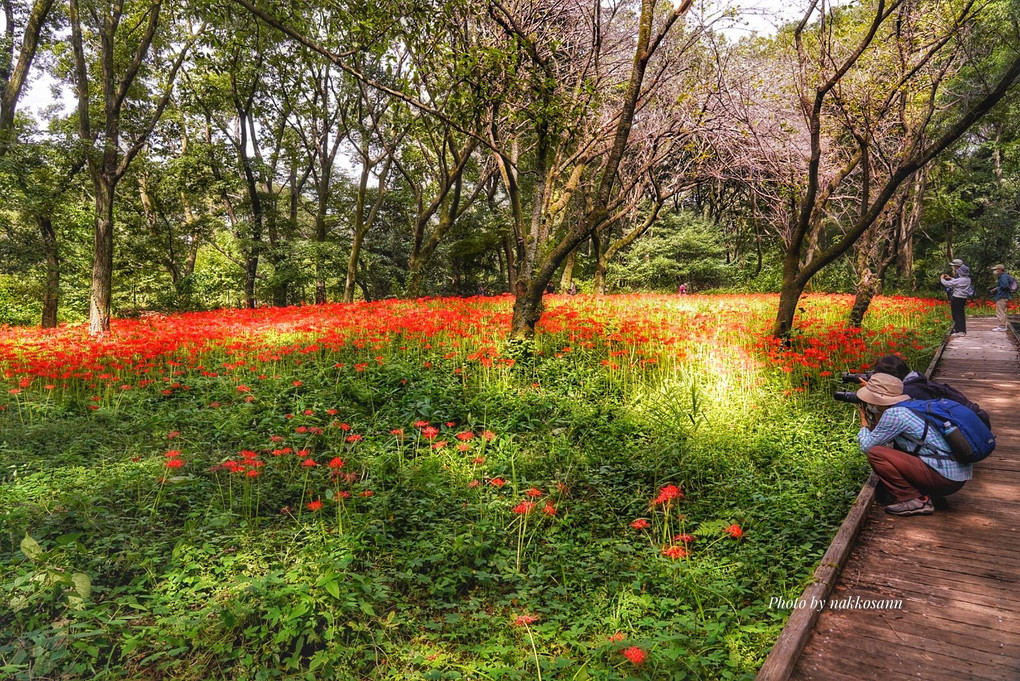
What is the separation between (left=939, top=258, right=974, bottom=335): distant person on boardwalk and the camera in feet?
37.6

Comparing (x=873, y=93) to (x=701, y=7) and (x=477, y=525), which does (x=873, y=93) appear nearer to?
(x=701, y=7)

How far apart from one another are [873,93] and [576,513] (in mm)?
10300

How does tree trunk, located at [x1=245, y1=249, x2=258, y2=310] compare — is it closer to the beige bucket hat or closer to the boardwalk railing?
the beige bucket hat

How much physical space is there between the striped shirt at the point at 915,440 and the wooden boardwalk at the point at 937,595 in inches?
17.7

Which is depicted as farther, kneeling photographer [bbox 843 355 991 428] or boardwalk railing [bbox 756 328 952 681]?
kneeling photographer [bbox 843 355 991 428]

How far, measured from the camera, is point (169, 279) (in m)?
20.3

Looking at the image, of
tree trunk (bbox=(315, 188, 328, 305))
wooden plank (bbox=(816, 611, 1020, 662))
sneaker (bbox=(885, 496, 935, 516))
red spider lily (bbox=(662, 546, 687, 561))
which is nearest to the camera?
wooden plank (bbox=(816, 611, 1020, 662))

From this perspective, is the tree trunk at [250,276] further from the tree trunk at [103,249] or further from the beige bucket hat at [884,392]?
the beige bucket hat at [884,392]

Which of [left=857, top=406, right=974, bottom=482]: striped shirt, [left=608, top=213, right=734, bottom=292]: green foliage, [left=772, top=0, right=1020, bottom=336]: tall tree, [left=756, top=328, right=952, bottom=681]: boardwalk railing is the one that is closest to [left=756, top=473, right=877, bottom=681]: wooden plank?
[left=756, top=328, right=952, bottom=681]: boardwalk railing

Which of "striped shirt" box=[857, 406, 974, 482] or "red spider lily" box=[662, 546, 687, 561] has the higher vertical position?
"striped shirt" box=[857, 406, 974, 482]

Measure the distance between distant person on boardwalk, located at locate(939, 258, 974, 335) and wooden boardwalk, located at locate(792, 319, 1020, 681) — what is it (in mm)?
8533

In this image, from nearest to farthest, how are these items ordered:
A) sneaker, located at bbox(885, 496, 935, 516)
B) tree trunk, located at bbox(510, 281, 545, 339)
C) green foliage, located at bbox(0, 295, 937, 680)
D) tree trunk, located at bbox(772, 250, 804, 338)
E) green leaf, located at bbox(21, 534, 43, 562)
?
green foliage, located at bbox(0, 295, 937, 680) → green leaf, located at bbox(21, 534, 43, 562) → sneaker, located at bbox(885, 496, 935, 516) → tree trunk, located at bbox(510, 281, 545, 339) → tree trunk, located at bbox(772, 250, 804, 338)

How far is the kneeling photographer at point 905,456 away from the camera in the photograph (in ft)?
13.3

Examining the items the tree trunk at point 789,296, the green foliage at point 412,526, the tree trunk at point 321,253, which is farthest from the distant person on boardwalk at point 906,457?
the tree trunk at point 321,253
